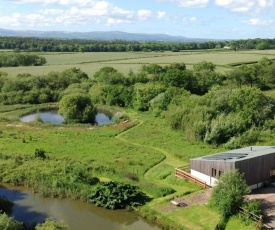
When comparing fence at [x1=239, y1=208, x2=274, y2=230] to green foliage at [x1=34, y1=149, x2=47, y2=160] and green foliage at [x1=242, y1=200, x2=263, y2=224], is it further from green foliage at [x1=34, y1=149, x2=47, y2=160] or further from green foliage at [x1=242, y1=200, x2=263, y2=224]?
green foliage at [x1=34, y1=149, x2=47, y2=160]

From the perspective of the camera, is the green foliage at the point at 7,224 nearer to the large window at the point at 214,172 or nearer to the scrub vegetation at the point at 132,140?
the scrub vegetation at the point at 132,140

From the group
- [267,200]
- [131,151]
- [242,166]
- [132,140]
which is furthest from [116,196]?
[132,140]

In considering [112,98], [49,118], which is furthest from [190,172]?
[112,98]

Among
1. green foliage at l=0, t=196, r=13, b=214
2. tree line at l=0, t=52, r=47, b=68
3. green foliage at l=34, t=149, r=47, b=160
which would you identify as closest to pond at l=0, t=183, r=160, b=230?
green foliage at l=0, t=196, r=13, b=214

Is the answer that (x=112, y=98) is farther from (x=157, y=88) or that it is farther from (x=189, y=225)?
(x=189, y=225)

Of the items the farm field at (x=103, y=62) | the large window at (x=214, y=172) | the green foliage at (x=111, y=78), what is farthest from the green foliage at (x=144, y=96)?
the farm field at (x=103, y=62)
